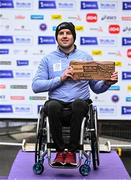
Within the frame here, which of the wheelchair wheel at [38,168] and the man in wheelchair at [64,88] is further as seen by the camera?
the wheelchair wheel at [38,168]

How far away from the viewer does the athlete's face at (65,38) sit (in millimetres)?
4562

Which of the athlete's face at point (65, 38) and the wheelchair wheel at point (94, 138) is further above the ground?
the athlete's face at point (65, 38)

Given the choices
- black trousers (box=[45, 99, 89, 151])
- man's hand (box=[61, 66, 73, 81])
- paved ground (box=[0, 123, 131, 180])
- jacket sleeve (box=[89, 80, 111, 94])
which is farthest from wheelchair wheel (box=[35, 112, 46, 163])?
paved ground (box=[0, 123, 131, 180])

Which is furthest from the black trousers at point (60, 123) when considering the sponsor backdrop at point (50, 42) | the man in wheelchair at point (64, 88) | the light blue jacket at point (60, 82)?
the sponsor backdrop at point (50, 42)

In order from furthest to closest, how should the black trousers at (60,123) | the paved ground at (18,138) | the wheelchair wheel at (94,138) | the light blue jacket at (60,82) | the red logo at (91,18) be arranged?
1. the paved ground at (18,138)
2. the red logo at (91,18)
3. the light blue jacket at (60,82)
4. the wheelchair wheel at (94,138)
5. the black trousers at (60,123)

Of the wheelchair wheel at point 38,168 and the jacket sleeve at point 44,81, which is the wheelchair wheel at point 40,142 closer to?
the wheelchair wheel at point 38,168

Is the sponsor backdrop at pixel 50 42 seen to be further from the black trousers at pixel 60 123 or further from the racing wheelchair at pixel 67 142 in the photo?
the black trousers at pixel 60 123

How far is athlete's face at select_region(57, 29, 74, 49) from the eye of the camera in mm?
4562

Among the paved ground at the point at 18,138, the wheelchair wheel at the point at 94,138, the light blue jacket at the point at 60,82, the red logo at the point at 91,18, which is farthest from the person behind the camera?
the paved ground at the point at 18,138

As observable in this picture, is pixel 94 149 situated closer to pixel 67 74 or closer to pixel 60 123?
pixel 60 123

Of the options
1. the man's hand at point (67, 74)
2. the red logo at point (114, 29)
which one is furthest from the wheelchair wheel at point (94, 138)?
the red logo at point (114, 29)

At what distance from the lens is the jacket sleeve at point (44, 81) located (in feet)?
14.6

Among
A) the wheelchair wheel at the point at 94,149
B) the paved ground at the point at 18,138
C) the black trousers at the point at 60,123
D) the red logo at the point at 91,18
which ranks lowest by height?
the paved ground at the point at 18,138

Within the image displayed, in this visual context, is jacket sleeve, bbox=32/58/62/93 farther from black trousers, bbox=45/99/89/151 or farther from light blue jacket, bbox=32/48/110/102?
black trousers, bbox=45/99/89/151
